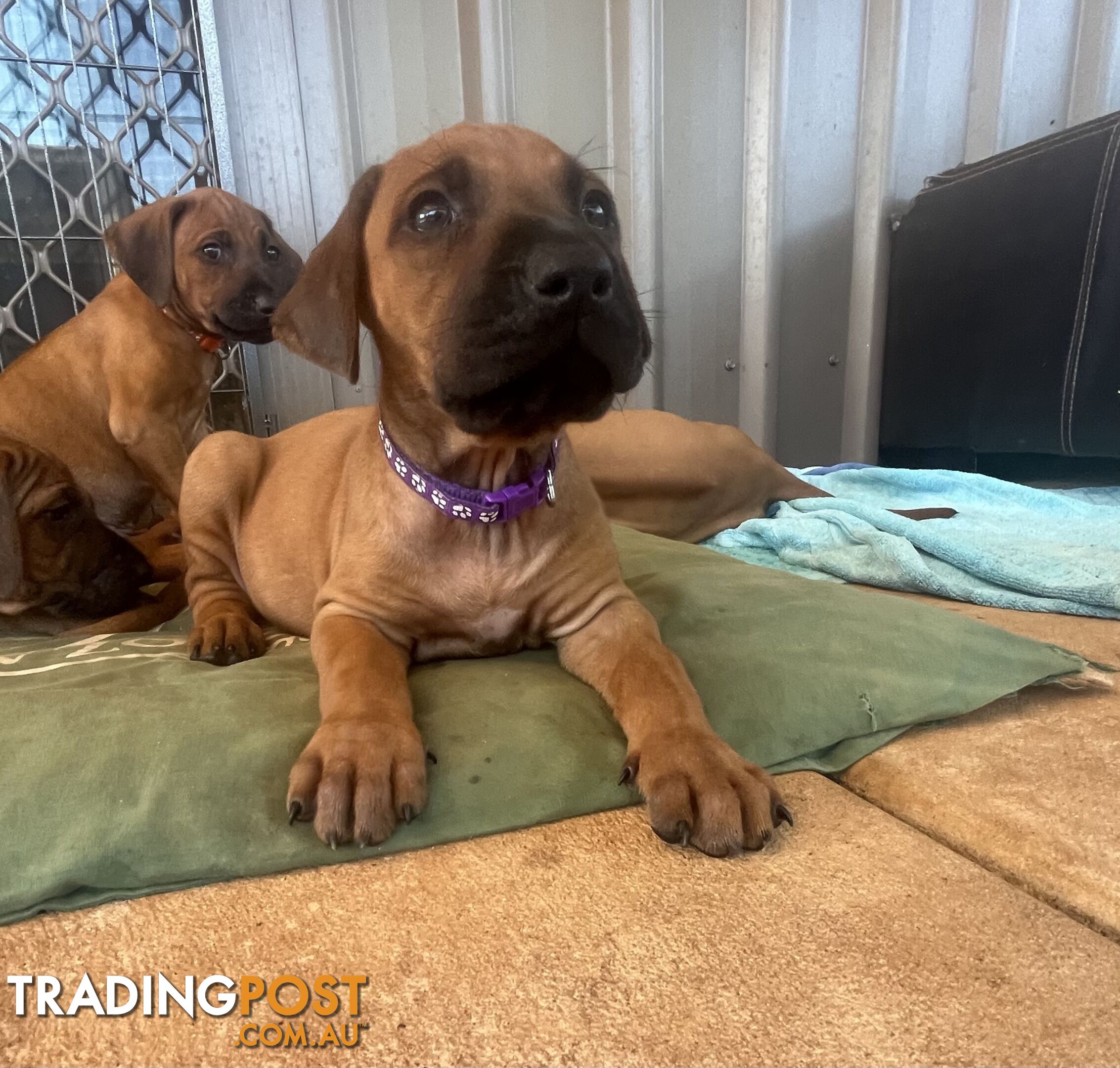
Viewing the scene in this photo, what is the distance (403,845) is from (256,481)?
169 cm

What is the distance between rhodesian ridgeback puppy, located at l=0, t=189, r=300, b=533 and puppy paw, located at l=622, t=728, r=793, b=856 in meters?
2.64

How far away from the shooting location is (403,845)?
3.92ft

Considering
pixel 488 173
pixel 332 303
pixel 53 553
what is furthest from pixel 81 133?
pixel 488 173

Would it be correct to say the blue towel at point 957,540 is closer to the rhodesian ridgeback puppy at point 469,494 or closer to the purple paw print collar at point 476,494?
the rhodesian ridgeback puppy at point 469,494

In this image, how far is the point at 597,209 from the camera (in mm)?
1793

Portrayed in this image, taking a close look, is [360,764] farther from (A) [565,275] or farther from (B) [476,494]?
(A) [565,275]

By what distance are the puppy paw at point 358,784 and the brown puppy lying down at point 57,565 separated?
4.66 ft

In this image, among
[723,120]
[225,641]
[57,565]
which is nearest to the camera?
[225,641]

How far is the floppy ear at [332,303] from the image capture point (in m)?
1.65

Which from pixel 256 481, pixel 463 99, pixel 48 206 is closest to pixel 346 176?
pixel 463 99

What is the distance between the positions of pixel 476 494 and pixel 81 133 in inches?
114

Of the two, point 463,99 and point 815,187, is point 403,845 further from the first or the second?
point 815,187

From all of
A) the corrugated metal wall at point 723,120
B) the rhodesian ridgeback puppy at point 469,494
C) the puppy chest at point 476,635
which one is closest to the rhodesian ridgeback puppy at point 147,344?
the corrugated metal wall at point 723,120

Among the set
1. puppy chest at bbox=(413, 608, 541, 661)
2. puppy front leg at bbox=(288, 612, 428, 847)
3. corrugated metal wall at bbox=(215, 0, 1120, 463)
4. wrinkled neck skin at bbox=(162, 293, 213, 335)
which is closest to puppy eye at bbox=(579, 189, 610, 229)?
puppy chest at bbox=(413, 608, 541, 661)
